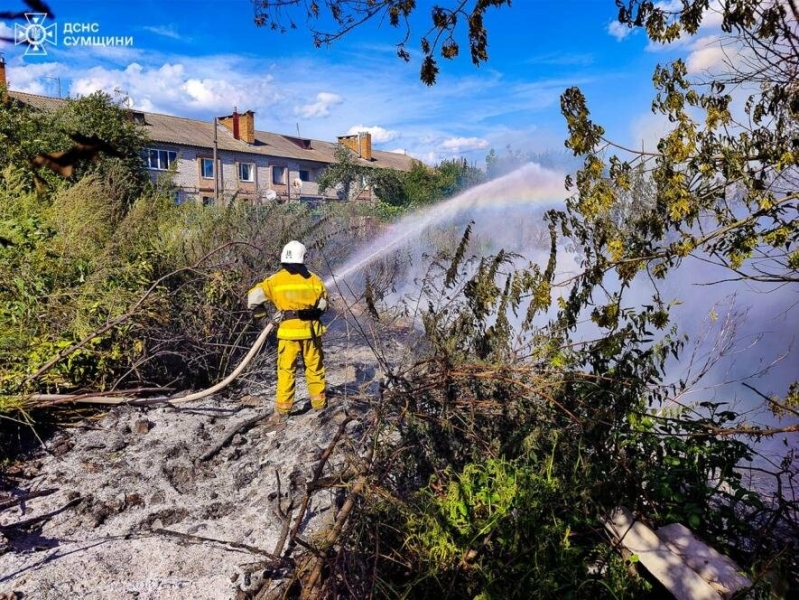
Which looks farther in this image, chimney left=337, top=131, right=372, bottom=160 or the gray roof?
chimney left=337, top=131, right=372, bottom=160

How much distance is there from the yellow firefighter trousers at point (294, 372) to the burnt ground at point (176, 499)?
0.50 feet

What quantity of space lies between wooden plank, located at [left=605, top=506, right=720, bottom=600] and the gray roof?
98.9 ft

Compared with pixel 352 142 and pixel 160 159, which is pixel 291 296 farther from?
pixel 352 142

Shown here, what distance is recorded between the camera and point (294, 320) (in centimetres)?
580

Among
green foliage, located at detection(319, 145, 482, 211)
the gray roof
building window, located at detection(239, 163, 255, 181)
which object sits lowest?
green foliage, located at detection(319, 145, 482, 211)

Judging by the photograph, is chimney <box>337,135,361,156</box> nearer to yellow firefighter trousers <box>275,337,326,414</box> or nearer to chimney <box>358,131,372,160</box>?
chimney <box>358,131,372,160</box>

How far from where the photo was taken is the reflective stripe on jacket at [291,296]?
578 cm

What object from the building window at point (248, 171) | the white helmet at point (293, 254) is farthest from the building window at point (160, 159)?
the white helmet at point (293, 254)

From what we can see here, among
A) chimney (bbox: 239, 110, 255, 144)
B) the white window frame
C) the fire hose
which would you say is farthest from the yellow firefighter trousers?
chimney (bbox: 239, 110, 255, 144)

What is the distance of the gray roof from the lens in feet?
105

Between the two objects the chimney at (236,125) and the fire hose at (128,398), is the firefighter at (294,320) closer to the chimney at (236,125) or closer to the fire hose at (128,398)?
the fire hose at (128,398)

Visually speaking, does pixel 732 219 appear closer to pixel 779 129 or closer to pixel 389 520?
pixel 779 129

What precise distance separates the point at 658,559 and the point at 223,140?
1509 inches

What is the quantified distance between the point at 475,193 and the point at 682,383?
1063 cm
